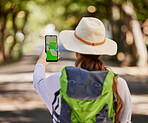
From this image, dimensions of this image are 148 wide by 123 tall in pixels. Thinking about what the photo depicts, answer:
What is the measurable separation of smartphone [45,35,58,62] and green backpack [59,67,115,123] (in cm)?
64

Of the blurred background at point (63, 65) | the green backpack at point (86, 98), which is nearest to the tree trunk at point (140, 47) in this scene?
the blurred background at point (63, 65)

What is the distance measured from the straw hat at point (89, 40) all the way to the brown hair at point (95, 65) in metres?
0.05

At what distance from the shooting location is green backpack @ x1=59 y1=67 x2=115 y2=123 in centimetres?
232

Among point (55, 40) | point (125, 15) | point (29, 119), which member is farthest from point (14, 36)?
point (55, 40)

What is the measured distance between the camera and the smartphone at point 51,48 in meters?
3.00

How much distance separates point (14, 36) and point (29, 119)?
21.0m

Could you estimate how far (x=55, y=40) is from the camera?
3.16 meters

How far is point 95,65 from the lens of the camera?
8.20 feet

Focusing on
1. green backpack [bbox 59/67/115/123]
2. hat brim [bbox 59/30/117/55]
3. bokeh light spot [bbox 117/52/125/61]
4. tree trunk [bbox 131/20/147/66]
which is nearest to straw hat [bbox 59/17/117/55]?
hat brim [bbox 59/30/117/55]

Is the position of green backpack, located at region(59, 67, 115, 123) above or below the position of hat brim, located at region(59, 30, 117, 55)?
below

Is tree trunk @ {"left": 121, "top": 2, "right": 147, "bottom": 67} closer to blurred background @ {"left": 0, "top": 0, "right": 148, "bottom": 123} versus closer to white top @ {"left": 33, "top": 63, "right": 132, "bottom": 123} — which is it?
blurred background @ {"left": 0, "top": 0, "right": 148, "bottom": 123}

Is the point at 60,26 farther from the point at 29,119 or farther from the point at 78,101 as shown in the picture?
the point at 78,101

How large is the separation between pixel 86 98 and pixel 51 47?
34.6 inches

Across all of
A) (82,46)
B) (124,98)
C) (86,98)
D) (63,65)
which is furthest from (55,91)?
(63,65)
